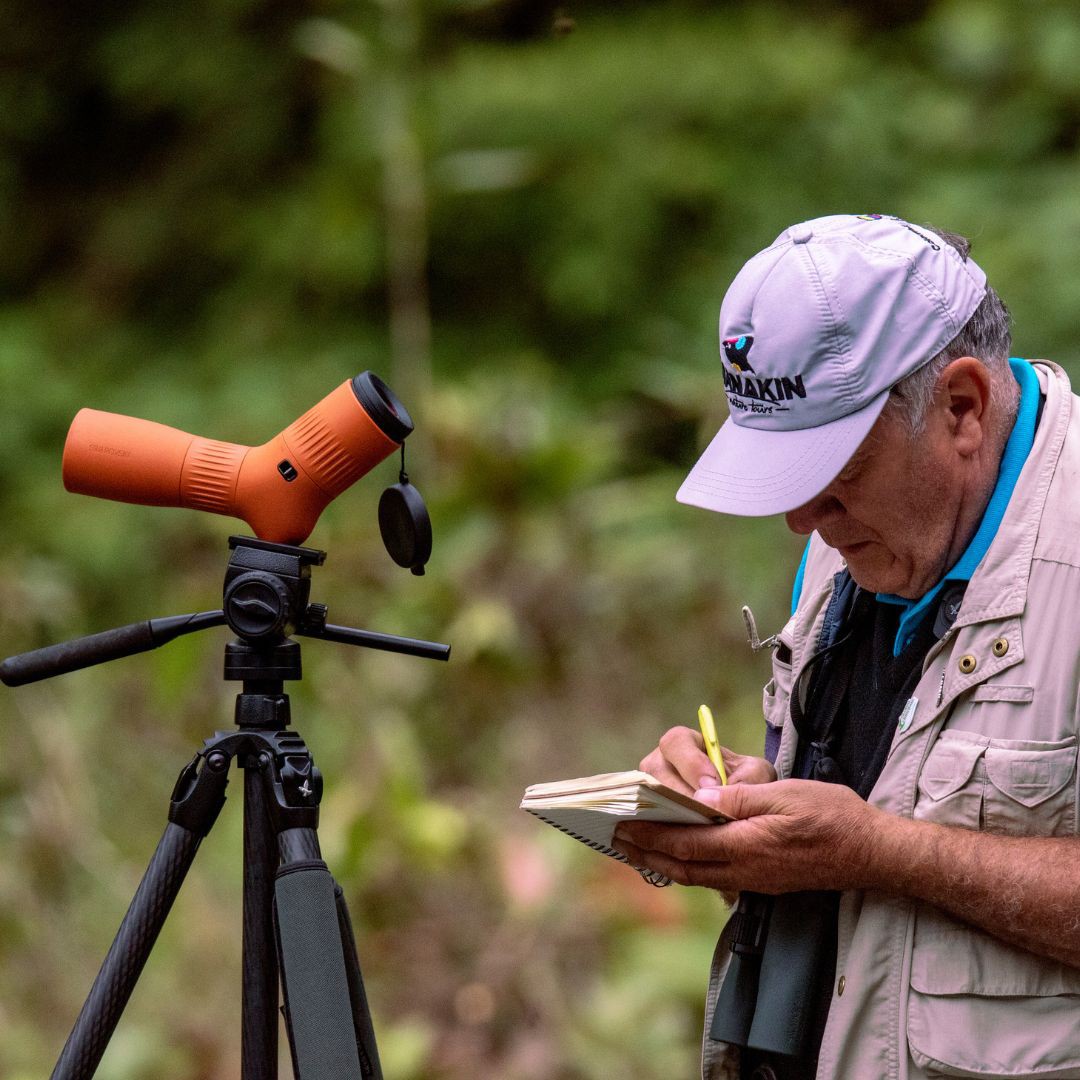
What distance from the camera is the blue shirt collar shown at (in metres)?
1.50

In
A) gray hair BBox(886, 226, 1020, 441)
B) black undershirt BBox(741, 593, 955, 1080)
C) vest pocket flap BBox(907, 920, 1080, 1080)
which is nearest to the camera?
vest pocket flap BBox(907, 920, 1080, 1080)

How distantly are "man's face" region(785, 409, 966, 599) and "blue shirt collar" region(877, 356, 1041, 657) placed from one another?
0.06 ft

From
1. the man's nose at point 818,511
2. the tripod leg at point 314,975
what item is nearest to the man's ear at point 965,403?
the man's nose at point 818,511

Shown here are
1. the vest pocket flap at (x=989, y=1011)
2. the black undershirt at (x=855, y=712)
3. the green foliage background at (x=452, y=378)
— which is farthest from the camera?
the green foliage background at (x=452, y=378)

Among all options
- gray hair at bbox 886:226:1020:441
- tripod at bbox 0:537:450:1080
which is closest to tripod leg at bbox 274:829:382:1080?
tripod at bbox 0:537:450:1080

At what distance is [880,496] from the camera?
1.49 metres

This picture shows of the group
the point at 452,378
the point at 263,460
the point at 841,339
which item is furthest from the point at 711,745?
the point at 452,378

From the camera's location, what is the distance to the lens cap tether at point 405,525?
1.60m

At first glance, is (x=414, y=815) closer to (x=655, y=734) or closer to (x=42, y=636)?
(x=655, y=734)

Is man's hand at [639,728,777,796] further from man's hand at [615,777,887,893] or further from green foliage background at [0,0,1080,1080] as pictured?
green foliage background at [0,0,1080,1080]

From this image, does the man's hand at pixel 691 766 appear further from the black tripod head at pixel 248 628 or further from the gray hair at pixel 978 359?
the gray hair at pixel 978 359

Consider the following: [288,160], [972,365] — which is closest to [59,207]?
[288,160]

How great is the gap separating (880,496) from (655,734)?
8.18 feet

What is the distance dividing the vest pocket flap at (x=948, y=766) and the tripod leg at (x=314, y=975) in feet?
2.11
